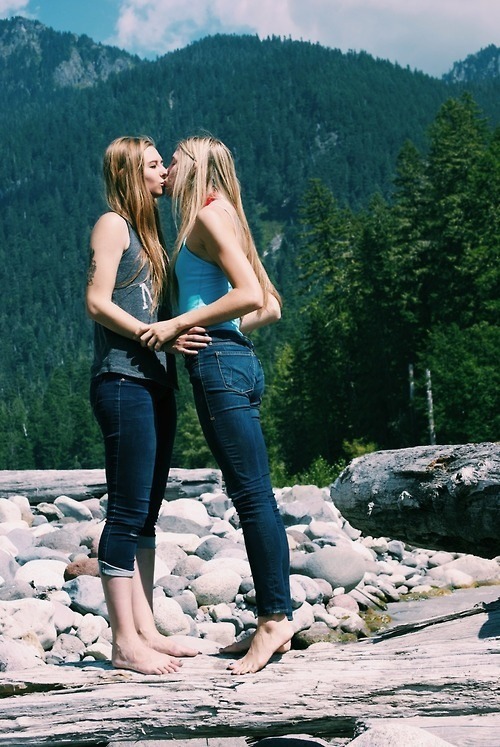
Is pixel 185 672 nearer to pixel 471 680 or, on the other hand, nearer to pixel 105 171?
pixel 471 680

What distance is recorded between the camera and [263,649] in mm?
3723

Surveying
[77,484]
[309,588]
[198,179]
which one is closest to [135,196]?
[198,179]

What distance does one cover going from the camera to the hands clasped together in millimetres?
3695

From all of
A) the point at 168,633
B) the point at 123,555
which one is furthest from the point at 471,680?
the point at 168,633

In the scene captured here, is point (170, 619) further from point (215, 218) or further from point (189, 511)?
point (189, 511)

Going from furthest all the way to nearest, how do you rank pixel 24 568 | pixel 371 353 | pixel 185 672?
pixel 371 353, pixel 24 568, pixel 185 672

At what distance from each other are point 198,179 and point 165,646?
188cm

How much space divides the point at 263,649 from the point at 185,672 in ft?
1.01

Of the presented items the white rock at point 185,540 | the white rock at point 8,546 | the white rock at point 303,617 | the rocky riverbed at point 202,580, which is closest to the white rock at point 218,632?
the rocky riverbed at point 202,580

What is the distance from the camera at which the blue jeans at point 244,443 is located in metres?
3.69

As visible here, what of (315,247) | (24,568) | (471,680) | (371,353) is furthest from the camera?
(315,247)

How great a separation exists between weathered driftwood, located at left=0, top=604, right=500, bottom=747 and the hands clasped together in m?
1.22

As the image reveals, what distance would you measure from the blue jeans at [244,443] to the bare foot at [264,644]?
0.05 m

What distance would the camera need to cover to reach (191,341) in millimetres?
3697
